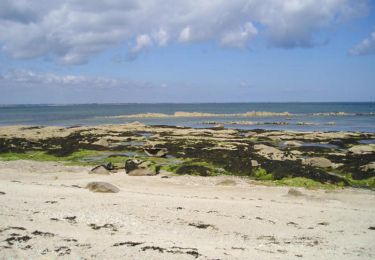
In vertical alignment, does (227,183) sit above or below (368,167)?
below

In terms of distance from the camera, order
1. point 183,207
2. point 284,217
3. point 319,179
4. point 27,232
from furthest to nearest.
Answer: point 319,179 < point 183,207 < point 284,217 < point 27,232

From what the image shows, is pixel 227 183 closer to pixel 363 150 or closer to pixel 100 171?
pixel 100 171

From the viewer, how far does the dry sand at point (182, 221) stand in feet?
35.7

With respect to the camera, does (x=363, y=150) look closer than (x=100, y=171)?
No

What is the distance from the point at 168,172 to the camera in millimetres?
24094

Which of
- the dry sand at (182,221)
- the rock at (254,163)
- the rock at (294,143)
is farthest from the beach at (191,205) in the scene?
the rock at (294,143)

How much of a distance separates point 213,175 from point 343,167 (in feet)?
25.9

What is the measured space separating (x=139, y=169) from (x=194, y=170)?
322 centimetres

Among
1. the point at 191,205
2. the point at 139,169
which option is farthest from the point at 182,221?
the point at 139,169

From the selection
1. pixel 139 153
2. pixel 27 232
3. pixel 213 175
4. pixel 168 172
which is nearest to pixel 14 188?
pixel 27 232

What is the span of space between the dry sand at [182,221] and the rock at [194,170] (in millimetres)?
2368

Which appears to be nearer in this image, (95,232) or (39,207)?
(95,232)

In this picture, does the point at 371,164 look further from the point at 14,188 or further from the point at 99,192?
the point at 14,188

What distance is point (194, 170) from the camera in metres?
23.7
